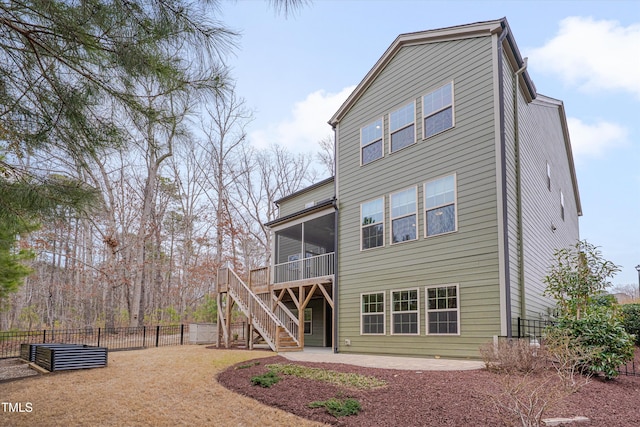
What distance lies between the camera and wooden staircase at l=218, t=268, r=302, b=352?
13805mm

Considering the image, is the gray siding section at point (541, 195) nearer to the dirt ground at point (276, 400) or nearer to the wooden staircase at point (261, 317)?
the dirt ground at point (276, 400)

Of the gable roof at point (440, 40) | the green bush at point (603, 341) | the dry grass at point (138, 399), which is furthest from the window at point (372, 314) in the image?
the gable roof at point (440, 40)

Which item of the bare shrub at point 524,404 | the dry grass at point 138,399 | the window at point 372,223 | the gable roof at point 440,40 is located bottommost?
the dry grass at point 138,399

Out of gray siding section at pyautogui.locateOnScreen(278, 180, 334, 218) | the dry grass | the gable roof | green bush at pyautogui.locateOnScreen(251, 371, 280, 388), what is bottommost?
the dry grass

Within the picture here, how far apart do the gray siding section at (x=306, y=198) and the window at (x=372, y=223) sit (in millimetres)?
3676

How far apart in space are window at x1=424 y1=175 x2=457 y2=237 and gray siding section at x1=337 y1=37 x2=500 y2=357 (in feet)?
0.57

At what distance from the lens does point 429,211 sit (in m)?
11.3

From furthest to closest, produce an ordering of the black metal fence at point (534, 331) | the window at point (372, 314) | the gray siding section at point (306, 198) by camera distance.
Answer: the gray siding section at point (306, 198), the window at point (372, 314), the black metal fence at point (534, 331)

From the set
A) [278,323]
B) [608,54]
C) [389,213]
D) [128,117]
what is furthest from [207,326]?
[608,54]

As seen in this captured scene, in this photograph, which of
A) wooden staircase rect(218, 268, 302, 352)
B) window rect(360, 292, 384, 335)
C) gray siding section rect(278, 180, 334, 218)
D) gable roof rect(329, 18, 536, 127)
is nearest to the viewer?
gable roof rect(329, 18, 536, 127)

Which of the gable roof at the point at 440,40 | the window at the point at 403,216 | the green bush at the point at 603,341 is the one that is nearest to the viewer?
the green bush at the point at 603,341

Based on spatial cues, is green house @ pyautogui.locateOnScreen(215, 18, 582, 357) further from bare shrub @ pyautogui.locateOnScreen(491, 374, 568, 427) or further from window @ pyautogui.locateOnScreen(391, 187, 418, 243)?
bare shrub @ pyautogui.locateOnScreen(491, 374, 568, 427)

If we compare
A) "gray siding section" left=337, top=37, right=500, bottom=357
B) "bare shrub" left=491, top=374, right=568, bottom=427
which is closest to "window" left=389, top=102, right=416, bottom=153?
"gray siding section" left=337, top=37, right=500, bottom=357

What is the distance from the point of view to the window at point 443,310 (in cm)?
1027
